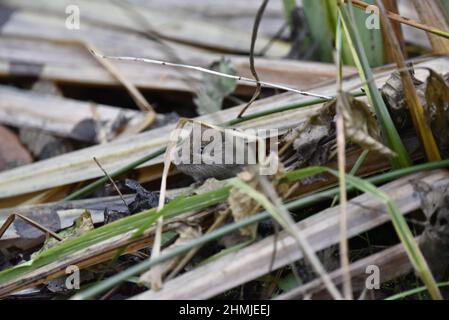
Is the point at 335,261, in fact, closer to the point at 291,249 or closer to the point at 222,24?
the point at 291,249

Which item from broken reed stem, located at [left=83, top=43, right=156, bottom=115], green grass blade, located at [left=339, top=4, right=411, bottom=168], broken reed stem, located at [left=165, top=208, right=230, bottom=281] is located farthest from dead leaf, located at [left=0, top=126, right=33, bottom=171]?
green grass blade, located at [left=339, top=4, right=411, bottom=168]

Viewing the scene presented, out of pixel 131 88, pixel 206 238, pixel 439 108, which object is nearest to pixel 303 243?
pixel 206 238

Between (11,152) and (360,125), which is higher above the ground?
(11,152)

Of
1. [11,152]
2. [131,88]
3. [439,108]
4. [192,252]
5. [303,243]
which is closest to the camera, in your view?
[303,243]

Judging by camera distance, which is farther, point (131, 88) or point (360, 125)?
point (131, 88)

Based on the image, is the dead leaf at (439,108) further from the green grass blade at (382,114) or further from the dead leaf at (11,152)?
the dead leaf at (11,152)

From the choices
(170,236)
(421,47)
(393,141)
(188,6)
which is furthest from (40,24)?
(393,141)

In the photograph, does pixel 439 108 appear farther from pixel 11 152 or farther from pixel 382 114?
pixel 11 152

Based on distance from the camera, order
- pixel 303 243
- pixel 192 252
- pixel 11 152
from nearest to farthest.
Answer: pixel 303 243, pixel 192 252, pixel 11 152

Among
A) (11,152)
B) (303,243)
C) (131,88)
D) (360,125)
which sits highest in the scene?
(131,88)

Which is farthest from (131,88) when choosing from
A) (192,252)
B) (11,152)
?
(192,252)

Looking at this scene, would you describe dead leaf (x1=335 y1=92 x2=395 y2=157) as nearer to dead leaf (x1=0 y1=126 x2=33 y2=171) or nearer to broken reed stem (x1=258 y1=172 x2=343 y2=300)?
broken reed stem (x1=258 y1=172 x2=343 y2=300)
